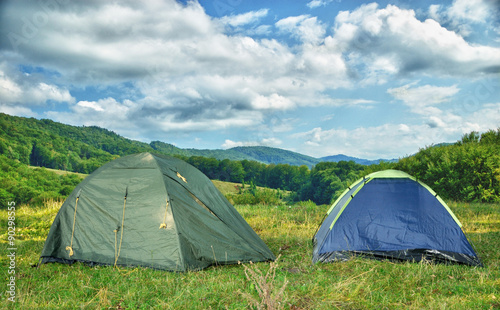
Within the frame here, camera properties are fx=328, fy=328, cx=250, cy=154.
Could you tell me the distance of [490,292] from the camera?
174 inches

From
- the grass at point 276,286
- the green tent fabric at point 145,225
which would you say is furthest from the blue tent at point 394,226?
the green tent fabric at point 145,225

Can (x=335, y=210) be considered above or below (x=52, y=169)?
below

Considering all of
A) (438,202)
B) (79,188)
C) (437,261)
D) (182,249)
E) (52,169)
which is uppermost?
(52,169)

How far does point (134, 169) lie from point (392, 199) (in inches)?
208

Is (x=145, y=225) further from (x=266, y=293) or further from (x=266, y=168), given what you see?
(x=266, y=168)

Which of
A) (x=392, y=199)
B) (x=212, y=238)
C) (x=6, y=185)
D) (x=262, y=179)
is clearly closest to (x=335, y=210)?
(x=392, y=199)

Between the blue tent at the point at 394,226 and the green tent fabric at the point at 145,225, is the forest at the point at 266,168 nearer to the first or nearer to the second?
the green tent fabric at the point at 145,225

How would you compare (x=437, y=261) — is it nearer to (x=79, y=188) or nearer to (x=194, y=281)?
(x=194, y=281)

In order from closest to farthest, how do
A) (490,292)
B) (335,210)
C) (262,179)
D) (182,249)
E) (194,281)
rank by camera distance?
(490,292)
(194,281)
(182,249)
(335,210)
(262,179)

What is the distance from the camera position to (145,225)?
5898mm

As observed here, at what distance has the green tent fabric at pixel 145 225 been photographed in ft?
18.7

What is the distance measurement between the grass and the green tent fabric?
247mm

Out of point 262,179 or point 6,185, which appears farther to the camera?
point 262,179

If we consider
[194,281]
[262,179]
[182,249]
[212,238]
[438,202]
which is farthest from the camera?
[262,179]
